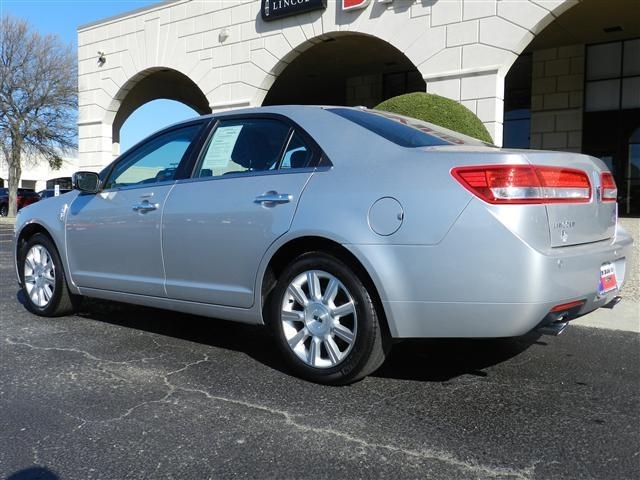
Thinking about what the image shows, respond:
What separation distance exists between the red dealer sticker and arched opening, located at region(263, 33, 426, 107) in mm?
11885

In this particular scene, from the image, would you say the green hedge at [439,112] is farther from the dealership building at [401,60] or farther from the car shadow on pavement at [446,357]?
the car shadow on pavement at [446,357]

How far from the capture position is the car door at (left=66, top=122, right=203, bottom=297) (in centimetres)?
420

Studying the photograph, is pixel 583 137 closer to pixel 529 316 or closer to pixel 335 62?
pixel 335 62

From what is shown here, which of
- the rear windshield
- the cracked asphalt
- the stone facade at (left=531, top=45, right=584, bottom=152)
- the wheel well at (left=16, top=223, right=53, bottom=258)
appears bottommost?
the cracked asphalt

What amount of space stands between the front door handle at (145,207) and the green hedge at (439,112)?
5.03 m

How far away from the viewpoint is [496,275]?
2838mm

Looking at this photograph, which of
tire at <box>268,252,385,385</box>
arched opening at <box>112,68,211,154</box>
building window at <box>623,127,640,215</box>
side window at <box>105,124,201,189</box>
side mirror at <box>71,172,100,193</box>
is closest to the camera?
tire at <box>268,252,385,385</box>

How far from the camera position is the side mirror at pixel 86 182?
4668 mm

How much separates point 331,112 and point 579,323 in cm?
319

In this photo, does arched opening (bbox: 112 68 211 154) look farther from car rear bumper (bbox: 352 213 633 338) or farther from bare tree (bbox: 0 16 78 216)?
car rear bumper (bbox: 352 213 633 338)

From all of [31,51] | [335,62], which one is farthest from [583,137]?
[31,51]

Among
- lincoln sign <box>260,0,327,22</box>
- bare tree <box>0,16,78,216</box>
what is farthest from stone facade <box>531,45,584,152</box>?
bare tree <box>0,16,78,216</box>

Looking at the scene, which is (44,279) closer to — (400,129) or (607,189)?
(400,129)

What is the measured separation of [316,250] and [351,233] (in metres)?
0.34
